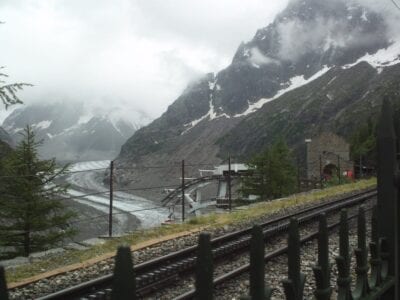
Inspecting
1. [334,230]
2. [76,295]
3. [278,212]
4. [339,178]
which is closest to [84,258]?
[76,295]

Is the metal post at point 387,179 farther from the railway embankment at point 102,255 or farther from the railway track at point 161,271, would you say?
the railway embankment at point 102,255

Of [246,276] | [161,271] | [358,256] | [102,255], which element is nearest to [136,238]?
[102,255]

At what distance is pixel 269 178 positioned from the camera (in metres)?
38.8

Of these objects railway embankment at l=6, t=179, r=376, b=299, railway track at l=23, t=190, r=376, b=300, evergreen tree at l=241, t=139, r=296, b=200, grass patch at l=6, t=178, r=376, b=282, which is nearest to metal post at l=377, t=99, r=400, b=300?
railway track at l=23, t=190, r=376, b=300

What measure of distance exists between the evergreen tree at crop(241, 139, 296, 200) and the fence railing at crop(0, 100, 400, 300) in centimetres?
3340

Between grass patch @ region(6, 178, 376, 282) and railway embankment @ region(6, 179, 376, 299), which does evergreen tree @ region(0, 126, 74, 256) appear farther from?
railway embankment @ region(6, 179, 376, 299)

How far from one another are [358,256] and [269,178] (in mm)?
36064

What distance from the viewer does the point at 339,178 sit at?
32969 mm

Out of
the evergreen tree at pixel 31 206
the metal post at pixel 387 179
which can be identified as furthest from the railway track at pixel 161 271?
the evergreen tree at pixel 31 206

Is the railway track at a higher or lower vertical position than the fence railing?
lower

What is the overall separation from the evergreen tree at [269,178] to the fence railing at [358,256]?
33402mm

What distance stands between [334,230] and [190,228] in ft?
11.3

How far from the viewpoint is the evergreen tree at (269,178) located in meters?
38.2

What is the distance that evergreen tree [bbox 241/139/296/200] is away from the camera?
38.2 m
